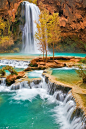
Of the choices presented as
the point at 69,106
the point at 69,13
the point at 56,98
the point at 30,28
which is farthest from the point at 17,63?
the point at 69,13

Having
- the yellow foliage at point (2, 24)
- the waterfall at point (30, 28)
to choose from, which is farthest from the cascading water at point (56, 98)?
the yellow foliage at point (2, 24)

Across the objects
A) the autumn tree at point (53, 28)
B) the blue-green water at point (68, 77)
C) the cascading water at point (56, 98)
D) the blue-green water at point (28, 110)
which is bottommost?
the blue-green water at point (28, 110)

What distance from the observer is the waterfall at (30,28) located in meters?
29.2

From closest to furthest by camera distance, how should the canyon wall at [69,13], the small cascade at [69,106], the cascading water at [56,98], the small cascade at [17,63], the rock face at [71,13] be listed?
1. the small cascade at [69,106]
2. the cascading water at [56,98]
3. the small cascade at [17,63]
4. the canyon wall at [69,13]
5. the rock face at [71,13]

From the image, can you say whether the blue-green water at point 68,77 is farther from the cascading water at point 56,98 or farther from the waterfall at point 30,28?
the waterfall at point 30,28

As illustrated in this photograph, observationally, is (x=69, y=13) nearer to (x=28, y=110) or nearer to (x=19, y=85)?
(x=19, y=85)

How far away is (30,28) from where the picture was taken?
29.7 metres

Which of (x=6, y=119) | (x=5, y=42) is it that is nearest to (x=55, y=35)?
(x=6, y=119)

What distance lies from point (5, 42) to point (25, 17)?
673cm

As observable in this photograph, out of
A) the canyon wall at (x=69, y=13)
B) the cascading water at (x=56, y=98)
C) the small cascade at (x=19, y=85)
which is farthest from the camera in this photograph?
the canyon wall at (x=69, y=13)

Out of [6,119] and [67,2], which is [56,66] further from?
[67,2]

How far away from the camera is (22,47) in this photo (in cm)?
3138

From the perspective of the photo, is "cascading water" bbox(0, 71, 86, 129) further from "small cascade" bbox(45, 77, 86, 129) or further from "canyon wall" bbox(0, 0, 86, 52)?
"canyon wall" bbox(0, 0, 86, 52)

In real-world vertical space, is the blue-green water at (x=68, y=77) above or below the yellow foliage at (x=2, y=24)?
below
